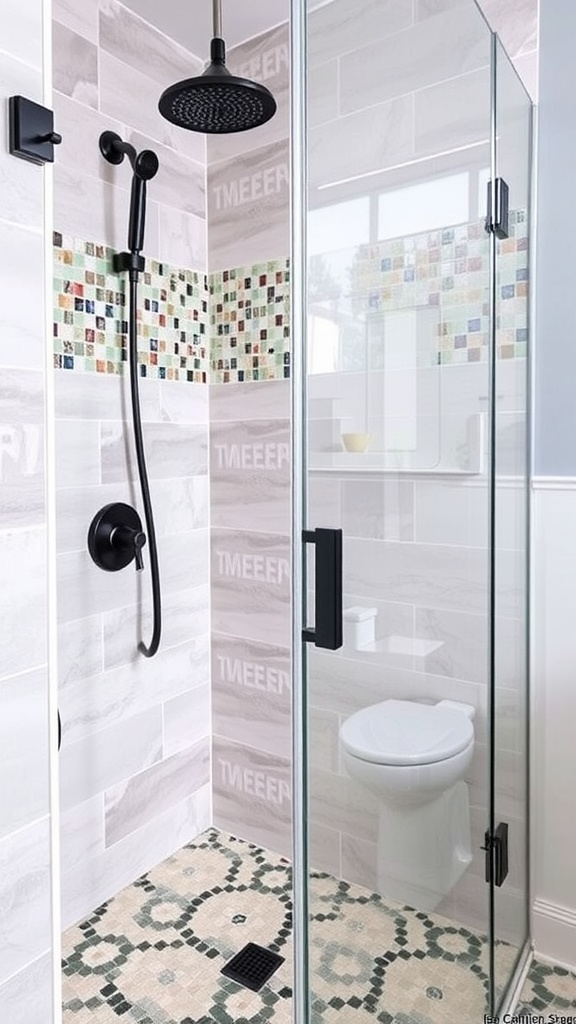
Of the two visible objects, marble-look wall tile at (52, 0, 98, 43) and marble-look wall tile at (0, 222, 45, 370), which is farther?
marble-look wall tile at (52, 0, 98, 43)

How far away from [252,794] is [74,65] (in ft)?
7.32

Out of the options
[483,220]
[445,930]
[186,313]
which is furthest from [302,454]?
[186,313]

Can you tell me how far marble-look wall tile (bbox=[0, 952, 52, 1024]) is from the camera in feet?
3.00

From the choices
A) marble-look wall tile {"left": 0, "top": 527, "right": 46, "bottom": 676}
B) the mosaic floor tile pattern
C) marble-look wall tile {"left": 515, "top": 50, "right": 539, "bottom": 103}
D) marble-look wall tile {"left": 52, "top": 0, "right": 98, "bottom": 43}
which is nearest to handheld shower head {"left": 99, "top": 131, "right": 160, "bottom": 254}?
marble-look wall tile {"left": 52, "top": 0, "right": 98, "bottom": 43}

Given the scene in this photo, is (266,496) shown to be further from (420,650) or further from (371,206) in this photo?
(371,206)

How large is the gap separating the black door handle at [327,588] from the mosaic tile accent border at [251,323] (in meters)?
1.25

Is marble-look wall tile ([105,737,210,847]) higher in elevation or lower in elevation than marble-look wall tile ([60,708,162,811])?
lower

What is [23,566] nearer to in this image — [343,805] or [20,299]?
[20,299]

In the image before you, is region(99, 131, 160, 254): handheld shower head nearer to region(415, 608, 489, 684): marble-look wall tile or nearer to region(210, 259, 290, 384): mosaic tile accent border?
region(210, 259, 290, 384): mosaic tile accent border

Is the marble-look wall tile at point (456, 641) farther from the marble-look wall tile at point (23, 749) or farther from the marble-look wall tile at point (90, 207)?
the marble-look wall tile at point (90, 207)

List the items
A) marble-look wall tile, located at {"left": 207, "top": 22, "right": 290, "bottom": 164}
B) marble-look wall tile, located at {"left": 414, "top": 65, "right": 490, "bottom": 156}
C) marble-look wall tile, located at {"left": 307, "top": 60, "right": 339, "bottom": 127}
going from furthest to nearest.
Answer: marble-look wall tile, located at {"left": 207, "top": 22, "right": 290, "bottom": 164}
marble-look wall tile, located at {"left": 414, "top": 65, "right": 490, "bottom": 156}
marble-look wall tile, located at {"left": 307, "top": 60, "right": 339, "bottom": 127}

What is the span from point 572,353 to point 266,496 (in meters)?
1.01

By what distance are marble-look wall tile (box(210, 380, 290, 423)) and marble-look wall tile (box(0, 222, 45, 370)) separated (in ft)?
4.55

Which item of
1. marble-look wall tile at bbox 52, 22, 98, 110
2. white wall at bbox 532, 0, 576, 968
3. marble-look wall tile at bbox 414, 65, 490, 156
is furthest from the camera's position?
marble-look wall tile at bbox 52, 22, 98, 110
